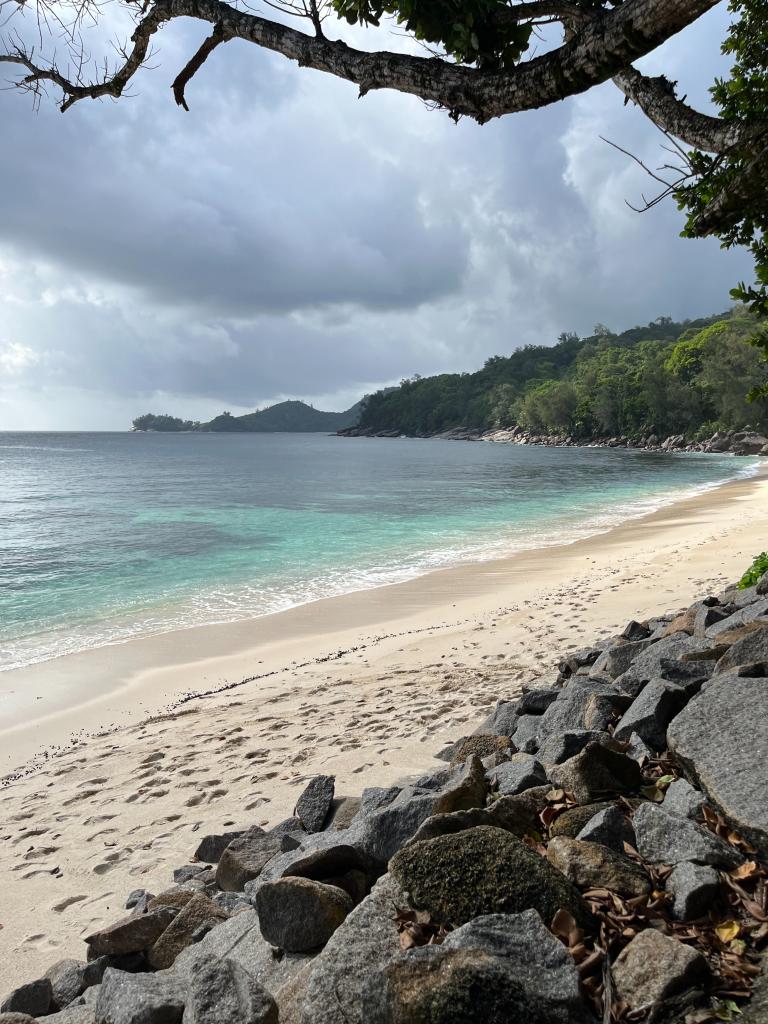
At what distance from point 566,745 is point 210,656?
8.32 m

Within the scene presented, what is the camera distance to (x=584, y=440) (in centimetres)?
11781

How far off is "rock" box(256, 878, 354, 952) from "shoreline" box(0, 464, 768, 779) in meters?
5.71

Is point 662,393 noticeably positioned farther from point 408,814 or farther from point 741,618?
point 408,814

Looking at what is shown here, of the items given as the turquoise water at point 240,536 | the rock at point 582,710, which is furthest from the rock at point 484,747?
the turquoise water at point 240,536

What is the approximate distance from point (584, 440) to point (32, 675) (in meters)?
115

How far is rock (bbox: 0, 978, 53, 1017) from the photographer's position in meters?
3.12

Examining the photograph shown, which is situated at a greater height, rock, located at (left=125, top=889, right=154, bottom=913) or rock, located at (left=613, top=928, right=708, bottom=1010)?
rock, located at (left=613, top=928, right=708, bottom=1010)

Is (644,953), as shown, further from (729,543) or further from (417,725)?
(729,543)

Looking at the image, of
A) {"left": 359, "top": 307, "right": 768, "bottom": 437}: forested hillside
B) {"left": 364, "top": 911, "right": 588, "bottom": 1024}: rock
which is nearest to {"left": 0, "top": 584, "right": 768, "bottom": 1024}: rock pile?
{"left": 364, "top": 911, "right": 588, "bottom": 1024}: rock

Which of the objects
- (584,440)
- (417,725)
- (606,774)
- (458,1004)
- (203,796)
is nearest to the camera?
(458,1004)

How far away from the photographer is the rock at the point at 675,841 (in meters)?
2.45

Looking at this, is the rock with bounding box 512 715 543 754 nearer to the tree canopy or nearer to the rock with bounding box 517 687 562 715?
the rock with bounding box 517 687 562 715

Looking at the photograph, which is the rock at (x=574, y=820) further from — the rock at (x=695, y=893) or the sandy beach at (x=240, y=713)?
the sandy beach at (x=240, y=713)

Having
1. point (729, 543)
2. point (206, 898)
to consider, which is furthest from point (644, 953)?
point (729, 543)
